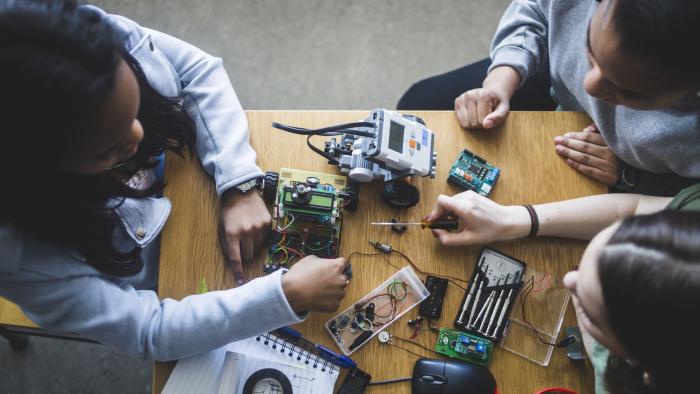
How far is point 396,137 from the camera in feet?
3.32

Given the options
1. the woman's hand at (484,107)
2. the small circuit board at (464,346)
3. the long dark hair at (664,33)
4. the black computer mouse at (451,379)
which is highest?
the long dark hair at (664,33)

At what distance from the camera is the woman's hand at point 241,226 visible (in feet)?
3.41

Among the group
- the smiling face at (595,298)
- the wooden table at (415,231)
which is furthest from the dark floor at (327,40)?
the smiling face at (595,298)

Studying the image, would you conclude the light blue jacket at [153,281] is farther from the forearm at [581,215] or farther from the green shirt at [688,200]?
the green shirt at [688,200]

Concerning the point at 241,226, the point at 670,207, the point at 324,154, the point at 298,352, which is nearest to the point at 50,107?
the point at 241,226

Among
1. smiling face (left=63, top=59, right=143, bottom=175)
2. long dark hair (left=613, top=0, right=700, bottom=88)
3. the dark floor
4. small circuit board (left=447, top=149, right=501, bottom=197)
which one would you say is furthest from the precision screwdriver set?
the dark floor

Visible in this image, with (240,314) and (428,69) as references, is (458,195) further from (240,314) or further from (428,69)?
(428,69)

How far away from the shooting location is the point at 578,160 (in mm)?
1115

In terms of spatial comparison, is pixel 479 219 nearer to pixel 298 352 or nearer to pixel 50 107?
pixel 298 352

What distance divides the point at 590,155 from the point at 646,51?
383 millimetres

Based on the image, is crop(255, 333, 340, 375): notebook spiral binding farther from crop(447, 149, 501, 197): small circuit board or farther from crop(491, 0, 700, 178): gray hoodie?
crop(491, 0, 700, 178): gray hoodie

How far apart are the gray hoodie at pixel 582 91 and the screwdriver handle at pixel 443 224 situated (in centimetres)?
43

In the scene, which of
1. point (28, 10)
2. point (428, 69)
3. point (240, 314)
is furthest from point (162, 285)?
point (428, 69)

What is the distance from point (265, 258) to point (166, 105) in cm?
44
